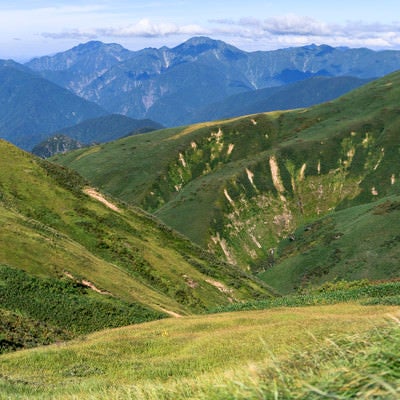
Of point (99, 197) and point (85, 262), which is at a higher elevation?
point (85, 262)

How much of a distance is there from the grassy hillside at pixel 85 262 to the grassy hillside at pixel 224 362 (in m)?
7.11

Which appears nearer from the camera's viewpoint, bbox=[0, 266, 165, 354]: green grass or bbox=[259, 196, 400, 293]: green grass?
bbox=[0, 266, 165, 354]: green grass

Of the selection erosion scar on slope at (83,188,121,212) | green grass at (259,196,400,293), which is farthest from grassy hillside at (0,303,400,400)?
green grass at (259,196,400,293)

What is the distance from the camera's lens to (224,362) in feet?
62.7

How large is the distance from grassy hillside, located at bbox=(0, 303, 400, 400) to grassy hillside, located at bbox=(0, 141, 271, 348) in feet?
23.3

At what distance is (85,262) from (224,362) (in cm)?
3548

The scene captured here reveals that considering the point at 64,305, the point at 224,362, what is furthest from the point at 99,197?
the point at 224,362

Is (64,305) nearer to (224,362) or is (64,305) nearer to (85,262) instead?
(85,262)

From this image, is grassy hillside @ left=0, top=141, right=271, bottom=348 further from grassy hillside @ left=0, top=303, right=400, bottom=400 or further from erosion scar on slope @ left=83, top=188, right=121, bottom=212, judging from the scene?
grassy hillside @ left=0, top=303, right=400, bottom=400

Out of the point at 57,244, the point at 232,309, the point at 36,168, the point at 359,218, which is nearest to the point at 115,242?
the point at 57,244

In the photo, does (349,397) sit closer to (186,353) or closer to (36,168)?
(186,353)

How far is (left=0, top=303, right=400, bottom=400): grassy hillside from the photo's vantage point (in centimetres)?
615

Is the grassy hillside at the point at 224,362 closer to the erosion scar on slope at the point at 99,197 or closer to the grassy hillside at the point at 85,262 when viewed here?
the grassy hillside at the point at 85,262

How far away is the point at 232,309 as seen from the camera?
46.5 metres
